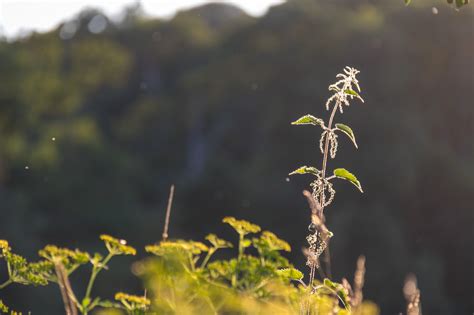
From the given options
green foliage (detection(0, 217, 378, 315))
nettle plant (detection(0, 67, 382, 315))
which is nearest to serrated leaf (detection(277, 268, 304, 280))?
nettle plant (detection(0, 67, 382, 315))

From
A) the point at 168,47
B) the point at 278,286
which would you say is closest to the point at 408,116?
the point at 168,47

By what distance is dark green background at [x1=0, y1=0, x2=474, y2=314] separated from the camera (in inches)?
935

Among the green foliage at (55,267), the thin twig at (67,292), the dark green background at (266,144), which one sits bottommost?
the thin twig at (67,292)

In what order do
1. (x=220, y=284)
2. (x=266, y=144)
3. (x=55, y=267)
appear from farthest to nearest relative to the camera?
1. (x=266, y=144)
2. (x=220, y=284)
3. (x=55, y=267)

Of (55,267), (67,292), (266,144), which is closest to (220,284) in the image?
(55,267)

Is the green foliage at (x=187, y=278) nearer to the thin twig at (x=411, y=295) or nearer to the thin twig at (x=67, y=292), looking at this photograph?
the thin twig at (x=67, y=292)

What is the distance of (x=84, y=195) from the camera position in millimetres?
29734

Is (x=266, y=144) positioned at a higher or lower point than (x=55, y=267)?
higher

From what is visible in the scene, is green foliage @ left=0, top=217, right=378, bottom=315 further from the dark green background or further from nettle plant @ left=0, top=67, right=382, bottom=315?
the dark green background

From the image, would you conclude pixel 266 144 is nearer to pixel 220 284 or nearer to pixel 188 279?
pixel 220 284

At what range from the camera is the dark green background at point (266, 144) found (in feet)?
77.9

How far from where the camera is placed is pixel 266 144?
2830cm

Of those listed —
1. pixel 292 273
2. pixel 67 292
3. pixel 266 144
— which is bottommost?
pixel 67 292

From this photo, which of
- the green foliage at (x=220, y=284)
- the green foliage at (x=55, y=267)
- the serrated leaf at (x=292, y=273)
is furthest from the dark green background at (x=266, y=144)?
the serrated leaf at (x=292, y=273)
